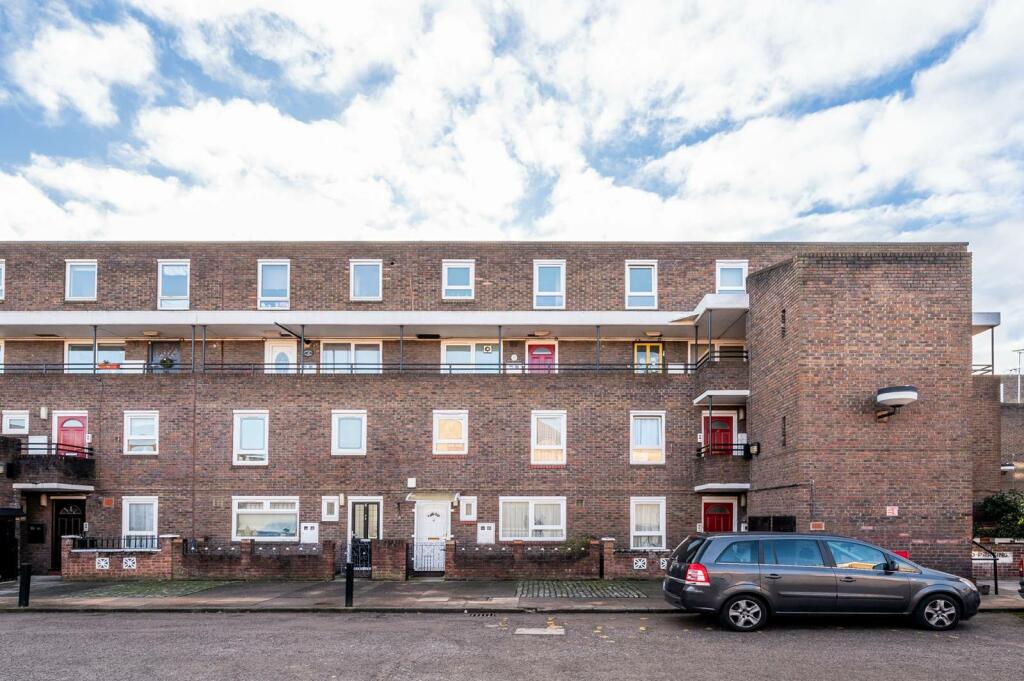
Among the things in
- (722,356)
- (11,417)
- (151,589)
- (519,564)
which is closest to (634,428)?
(722,356)

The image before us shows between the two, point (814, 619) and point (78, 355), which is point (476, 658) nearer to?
point (814, 619)

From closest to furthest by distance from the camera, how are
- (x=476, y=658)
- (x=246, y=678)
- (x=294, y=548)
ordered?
1. (x=246, y=678)
2. (x=476, y=658)
3. (x=294, y=548)

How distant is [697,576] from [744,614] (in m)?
0.86

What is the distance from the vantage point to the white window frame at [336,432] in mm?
22250

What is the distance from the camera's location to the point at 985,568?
61.1 ft

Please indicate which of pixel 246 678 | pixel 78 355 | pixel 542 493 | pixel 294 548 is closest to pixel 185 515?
pixel 294 548

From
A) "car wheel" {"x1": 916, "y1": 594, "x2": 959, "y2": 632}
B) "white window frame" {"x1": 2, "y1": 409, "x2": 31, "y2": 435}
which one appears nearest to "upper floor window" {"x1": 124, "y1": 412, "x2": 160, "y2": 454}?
"white window frame" {"x1": 2, "y1": 409, "x2": 31, "y2": 435}

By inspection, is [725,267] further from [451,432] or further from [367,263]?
[367,263]

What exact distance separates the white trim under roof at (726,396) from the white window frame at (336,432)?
8641 mm

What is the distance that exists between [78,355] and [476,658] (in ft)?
62.2

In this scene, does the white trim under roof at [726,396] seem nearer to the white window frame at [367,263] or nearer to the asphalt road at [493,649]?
the asphalt road at [493,649]

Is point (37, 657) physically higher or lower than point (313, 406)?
lower

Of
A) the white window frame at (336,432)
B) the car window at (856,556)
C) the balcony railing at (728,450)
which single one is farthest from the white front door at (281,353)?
the car window at (856,556)

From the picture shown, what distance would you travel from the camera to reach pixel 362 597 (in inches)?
651
